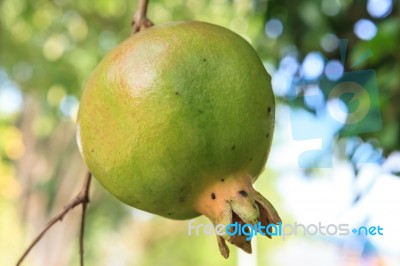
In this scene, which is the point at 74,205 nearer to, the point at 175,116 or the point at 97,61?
the point at 175,116

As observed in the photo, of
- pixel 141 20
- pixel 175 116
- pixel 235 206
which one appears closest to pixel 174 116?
pixel 175 116

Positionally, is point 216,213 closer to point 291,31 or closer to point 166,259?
point 291,31

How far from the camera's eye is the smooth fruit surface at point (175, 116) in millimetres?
598

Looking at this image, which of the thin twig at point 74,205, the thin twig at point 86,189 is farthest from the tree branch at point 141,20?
the thin twig at point 74,205

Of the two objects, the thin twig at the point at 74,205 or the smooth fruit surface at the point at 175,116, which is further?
the thin twig at the point at 74,205

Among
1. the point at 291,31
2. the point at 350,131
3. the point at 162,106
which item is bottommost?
the point at 350,131

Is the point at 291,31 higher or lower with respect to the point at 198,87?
lower

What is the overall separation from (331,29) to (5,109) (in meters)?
3.91

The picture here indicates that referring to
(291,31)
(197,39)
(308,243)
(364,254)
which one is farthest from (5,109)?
(197,39)

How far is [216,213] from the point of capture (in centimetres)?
64

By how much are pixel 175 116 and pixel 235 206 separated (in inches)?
4.9

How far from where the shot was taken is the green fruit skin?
598 mm

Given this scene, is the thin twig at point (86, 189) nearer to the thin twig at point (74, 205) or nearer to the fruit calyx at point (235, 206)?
the thin twig at point (74, 205)

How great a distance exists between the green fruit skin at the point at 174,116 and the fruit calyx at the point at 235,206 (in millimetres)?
12
